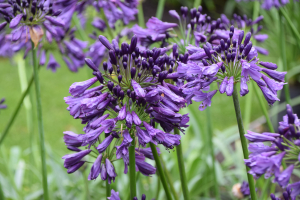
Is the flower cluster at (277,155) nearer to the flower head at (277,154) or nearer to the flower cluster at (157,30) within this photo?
the flower head at (277,154)

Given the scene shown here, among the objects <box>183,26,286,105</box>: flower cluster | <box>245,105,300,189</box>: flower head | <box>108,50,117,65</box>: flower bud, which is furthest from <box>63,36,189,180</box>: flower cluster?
<box>245,105,300,189</box>: flower head

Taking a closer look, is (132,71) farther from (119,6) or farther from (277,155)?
(119,6)

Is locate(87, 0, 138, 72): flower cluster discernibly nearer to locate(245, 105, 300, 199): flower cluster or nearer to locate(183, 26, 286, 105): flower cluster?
locate(183, 26, 286, 105): flower cluster

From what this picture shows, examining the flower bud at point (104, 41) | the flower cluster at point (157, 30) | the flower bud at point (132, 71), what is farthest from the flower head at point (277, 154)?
the flower cluster at point (157, 30)

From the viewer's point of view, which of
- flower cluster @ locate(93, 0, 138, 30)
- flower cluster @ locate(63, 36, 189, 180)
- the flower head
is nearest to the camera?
the flower head

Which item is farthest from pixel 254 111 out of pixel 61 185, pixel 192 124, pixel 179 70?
pixel 179 70

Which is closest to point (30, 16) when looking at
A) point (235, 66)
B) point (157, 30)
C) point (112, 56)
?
point (157, 30)

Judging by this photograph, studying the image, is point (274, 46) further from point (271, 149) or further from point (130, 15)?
point (271, 149)

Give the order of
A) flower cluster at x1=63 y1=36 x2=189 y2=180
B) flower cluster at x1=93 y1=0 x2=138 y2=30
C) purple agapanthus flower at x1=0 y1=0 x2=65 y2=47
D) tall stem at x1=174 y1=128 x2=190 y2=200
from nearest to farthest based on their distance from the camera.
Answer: flower cluster at x1=63 y1=36 x2=189 y2=180 → tall stem at x1=174 y1=128 x2=190 y2=200 → purple agapanthus flower at x1=0 y1=0 x2=65 y2=47 → flower cluster at x1=93 y1=0 x2=138 y2=30
